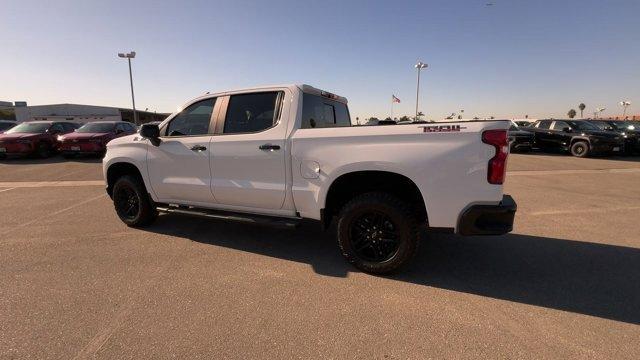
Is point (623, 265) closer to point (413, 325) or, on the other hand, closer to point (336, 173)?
point (413, 325)

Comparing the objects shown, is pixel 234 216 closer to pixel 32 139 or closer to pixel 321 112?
pixel 321 112

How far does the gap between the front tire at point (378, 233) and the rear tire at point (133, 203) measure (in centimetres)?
311

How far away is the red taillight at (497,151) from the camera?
2.87 m

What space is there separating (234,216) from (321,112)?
1.71m

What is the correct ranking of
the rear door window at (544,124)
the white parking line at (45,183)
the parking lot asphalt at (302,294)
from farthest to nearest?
1. the rear door window at (544,124)
2. the white parking line at (45,183)
3. the parking lot asphalt at (302,294)

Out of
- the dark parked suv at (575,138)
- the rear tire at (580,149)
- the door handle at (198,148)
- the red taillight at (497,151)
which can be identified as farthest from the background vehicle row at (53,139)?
the rear tire at (580,149)

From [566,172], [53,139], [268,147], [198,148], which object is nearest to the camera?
[268,147]

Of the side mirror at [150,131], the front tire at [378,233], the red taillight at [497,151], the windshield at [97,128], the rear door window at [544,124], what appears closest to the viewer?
the red taillight at [497,151]

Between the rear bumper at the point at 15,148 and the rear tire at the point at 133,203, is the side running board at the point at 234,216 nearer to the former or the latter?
the rear tire at the point at 133,203

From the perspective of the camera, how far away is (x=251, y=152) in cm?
388

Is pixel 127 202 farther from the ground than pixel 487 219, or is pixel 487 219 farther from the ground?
pixel 487 219

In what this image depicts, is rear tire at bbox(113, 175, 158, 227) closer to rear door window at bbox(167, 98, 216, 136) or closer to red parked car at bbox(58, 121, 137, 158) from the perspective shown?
rear door window at bbox(167, 98, 216, 136)

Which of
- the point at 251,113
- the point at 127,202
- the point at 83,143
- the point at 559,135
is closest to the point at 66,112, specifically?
the point at 83,143

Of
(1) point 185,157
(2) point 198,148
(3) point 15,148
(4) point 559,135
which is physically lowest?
(3) point 15,148
